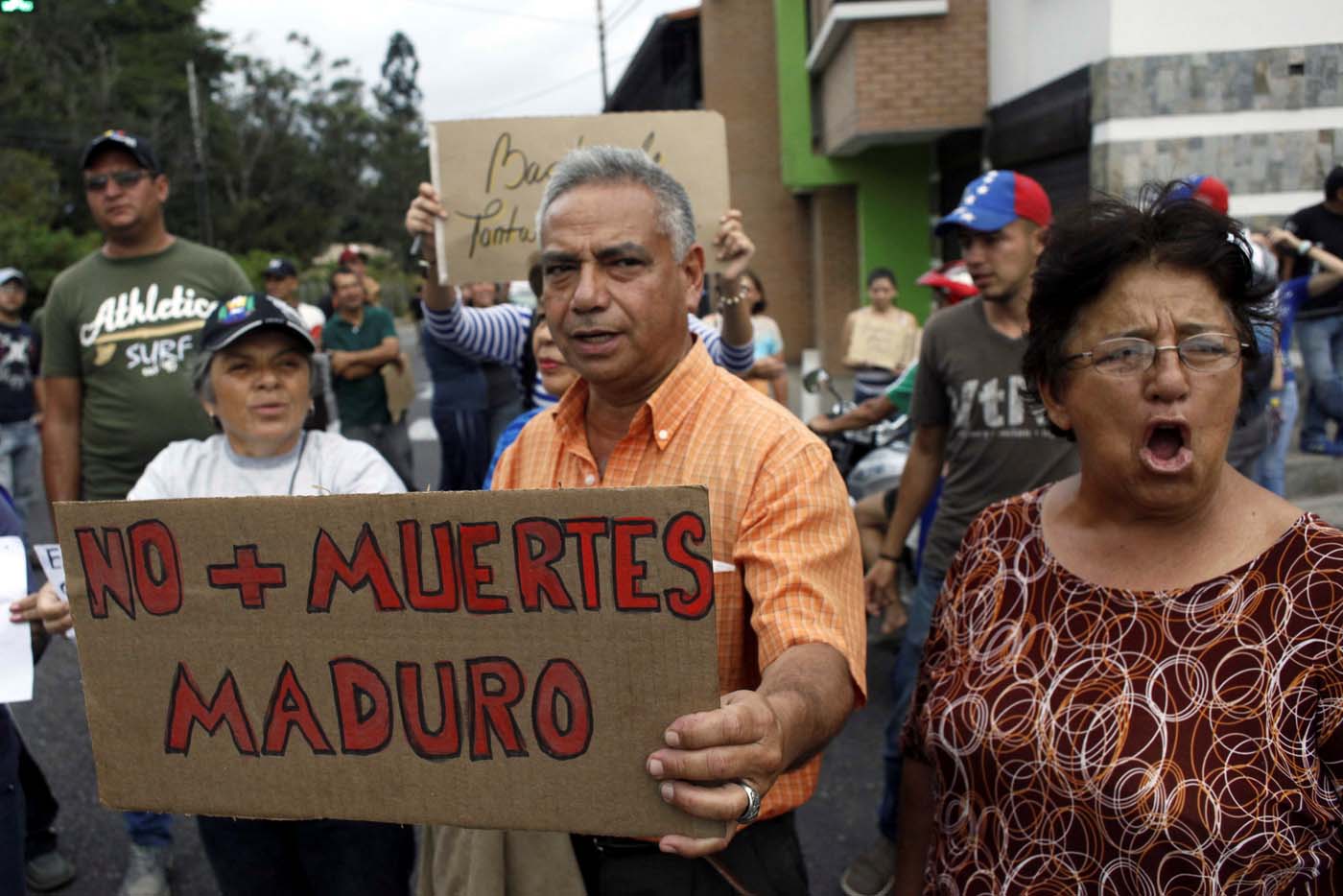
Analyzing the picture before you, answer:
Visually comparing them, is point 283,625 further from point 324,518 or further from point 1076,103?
point 1076,103

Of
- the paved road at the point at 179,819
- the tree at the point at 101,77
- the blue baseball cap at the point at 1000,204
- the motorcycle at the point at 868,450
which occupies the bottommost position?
the paved road at the point at 179,819

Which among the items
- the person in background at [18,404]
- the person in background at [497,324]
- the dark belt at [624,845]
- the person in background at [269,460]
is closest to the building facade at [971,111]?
the person in background at [497,324]

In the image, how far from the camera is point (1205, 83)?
6711 millimetres

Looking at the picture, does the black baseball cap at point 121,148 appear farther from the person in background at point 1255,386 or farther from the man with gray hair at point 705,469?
the person in background at point 1255,386

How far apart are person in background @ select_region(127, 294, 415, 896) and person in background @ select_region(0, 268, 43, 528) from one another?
22.4ft

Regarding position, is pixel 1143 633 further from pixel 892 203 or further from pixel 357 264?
pixel 892 203

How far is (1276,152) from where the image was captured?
246 inches

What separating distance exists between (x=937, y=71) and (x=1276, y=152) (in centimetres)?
535

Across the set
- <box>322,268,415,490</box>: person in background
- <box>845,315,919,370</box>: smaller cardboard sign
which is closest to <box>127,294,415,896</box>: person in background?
<box>322,268,415,490</box>: person in background

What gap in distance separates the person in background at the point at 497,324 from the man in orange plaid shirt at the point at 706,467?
1.24m

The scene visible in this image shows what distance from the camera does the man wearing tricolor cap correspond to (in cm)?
340

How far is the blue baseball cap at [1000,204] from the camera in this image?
11.4 feet

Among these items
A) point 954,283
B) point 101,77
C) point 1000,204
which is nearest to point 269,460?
point 1000,204

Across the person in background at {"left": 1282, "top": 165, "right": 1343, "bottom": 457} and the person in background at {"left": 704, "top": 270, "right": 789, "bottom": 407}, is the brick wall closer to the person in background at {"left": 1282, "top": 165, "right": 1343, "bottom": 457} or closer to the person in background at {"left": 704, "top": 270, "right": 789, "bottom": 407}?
the person in background at {"left": 704, "top": 270, "right": 789, "bottom": 407}
